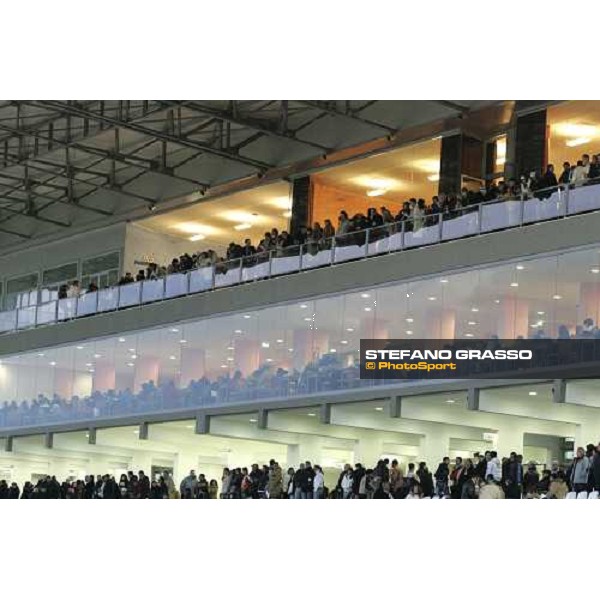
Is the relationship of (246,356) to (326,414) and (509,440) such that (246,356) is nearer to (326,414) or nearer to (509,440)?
(326,414)

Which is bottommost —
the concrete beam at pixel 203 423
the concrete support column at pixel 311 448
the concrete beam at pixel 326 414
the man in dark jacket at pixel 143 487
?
the man in dark jacket at pixel 143 487

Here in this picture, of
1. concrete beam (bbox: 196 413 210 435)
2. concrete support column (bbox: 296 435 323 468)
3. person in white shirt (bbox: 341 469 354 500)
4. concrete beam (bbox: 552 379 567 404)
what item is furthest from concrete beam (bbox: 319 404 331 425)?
concrete beam (bbox: 552 379 567 404)

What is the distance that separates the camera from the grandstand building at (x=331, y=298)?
35.3m

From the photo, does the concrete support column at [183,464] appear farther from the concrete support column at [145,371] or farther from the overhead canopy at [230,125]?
the overhead canopy at [230,125]

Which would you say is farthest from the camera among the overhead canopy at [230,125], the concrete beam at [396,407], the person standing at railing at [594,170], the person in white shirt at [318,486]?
the overhead canopy at [230,125]

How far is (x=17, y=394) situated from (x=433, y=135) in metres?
14.8

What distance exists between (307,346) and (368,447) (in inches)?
149

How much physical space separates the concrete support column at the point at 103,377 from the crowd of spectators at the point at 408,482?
4.00 metres

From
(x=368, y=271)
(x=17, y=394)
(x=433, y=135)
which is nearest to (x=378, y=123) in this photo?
(x=433, y=135)

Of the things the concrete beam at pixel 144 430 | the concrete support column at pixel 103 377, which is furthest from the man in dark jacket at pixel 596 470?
the concrete support column at pixel 103 377

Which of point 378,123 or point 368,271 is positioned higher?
point 378,123

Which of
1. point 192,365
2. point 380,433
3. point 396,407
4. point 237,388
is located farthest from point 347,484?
point 192,365
